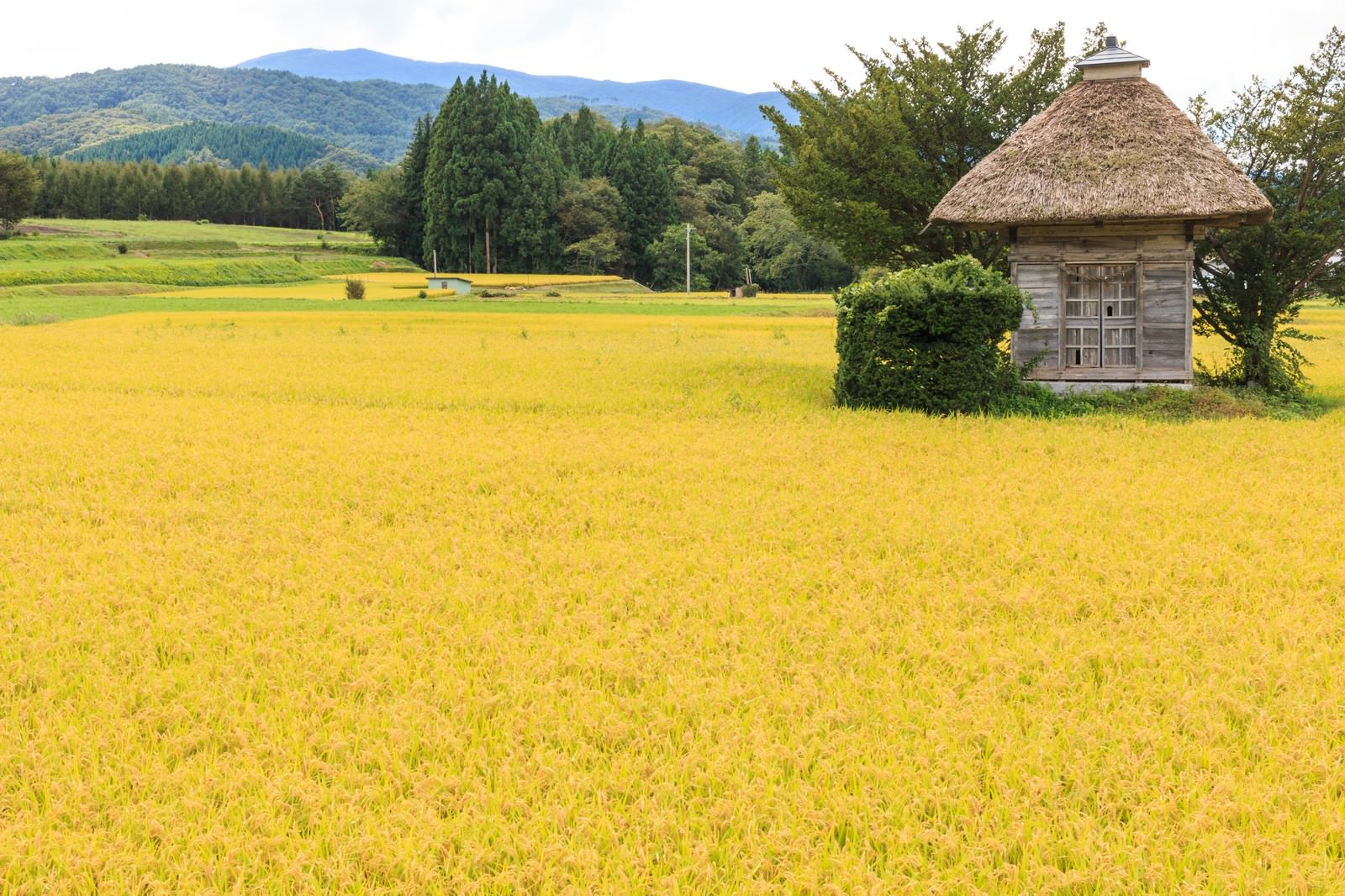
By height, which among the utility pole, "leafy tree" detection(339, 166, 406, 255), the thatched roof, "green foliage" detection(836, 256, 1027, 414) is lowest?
"green foliage" detection(836, 256, 1027, 414)

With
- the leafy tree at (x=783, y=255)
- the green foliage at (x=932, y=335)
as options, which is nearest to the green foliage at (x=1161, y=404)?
the green foliage at (x=932, y=335)

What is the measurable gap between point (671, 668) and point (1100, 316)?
1193 cm

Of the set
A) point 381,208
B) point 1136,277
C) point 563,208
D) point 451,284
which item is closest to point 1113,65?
point 1136,277

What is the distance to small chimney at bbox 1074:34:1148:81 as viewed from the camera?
14.8 meters

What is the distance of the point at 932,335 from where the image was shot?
13133mm

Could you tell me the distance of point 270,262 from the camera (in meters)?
65.7

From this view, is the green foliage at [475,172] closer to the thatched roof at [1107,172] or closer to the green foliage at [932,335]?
the thatched roof at [1107,172]

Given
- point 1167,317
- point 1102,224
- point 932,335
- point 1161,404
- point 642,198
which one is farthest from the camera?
point 642,198

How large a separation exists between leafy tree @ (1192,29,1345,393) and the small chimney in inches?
82.2

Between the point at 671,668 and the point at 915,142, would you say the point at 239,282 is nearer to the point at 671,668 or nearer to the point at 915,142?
the point at 915,142

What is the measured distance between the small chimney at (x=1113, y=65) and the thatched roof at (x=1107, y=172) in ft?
0.44

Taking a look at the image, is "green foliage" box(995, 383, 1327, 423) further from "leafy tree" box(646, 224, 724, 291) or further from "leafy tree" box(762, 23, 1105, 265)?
"leafy tree" box(646, 224, 724, 291)

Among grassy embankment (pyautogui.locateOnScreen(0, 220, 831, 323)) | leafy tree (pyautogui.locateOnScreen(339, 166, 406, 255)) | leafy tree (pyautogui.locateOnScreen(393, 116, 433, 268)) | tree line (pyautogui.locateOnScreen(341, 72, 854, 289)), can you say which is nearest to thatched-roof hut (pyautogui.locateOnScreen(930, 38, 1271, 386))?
grassy embankment (pyautogui.locateOnScreen(0, 220, 831, 323))

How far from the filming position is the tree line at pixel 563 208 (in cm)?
6147
